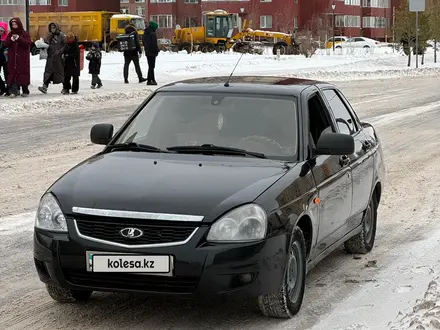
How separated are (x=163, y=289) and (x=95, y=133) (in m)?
1.96

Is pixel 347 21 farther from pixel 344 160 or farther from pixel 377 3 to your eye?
pixel 344 160

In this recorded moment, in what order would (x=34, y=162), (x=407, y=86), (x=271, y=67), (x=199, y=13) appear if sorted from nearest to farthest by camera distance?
1. (x=34, y=162)
2. (x=407, y=86)
3. (x=271, y=67)
4. (x=199, y=13)

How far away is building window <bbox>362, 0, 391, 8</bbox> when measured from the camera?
107250 millimetres

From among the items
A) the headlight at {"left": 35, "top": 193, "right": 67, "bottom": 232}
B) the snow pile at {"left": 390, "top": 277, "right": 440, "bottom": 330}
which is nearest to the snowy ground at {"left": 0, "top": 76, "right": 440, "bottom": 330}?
the snow pile at {"left": 390, "top": 277, "right": 440, "bottom": 330}

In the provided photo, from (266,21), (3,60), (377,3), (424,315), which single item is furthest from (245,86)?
(377,3)

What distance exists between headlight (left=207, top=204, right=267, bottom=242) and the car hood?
47 millimetres

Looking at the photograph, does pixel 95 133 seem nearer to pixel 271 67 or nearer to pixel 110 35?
pixel 271 67

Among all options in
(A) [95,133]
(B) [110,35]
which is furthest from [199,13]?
(A) [95,133]

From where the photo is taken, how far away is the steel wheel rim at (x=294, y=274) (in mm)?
5574

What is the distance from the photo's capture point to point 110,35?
72.8 meters

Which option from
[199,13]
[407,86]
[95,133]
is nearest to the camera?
[95,133]

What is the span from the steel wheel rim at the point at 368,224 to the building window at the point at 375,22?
101463 mm

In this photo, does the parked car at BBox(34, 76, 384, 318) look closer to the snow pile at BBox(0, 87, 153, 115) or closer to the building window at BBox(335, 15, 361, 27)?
the snow pile at BBox(0, 87, 153, 115)

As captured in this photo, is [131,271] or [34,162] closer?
[131,271]
